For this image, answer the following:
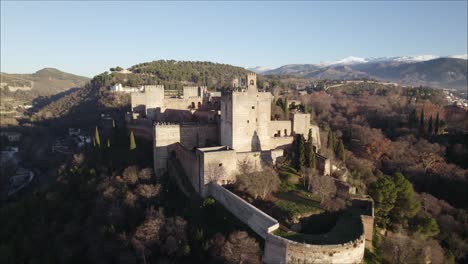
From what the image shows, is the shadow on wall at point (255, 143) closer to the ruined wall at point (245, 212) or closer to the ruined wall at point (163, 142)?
the ruined wall at point (245, 212)

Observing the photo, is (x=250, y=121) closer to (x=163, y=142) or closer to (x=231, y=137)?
(x=231, y=137)

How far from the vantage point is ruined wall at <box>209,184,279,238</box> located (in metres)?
20.0

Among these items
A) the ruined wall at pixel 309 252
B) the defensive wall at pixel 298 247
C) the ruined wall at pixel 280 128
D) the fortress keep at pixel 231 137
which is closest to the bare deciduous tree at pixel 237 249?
the defensive wall at pixel 298 247

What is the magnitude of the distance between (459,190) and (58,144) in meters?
77.8

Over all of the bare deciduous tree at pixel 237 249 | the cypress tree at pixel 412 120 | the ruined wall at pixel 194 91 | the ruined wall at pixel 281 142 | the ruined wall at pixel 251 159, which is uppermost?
the ruined wall at pixel 194 91

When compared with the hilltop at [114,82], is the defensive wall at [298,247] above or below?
below

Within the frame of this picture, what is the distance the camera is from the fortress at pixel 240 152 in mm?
18250

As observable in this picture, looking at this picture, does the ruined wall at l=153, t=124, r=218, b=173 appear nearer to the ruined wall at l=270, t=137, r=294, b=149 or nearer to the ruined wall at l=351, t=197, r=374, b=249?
the ruined wall at l=270, t=137, r=294, b=149

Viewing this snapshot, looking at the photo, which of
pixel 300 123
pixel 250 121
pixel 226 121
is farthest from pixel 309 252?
pixel 300 123

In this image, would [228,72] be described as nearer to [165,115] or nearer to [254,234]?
[165,115]

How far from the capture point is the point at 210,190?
86.2ft

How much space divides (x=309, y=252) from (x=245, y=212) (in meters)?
5.94

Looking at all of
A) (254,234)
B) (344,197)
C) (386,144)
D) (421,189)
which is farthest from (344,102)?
(254,234)

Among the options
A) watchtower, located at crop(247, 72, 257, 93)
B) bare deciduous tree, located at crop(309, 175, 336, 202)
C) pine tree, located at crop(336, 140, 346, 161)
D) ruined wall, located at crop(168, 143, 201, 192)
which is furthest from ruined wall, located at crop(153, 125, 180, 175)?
pine tree, located at crop(336, 140, 346, 161)
